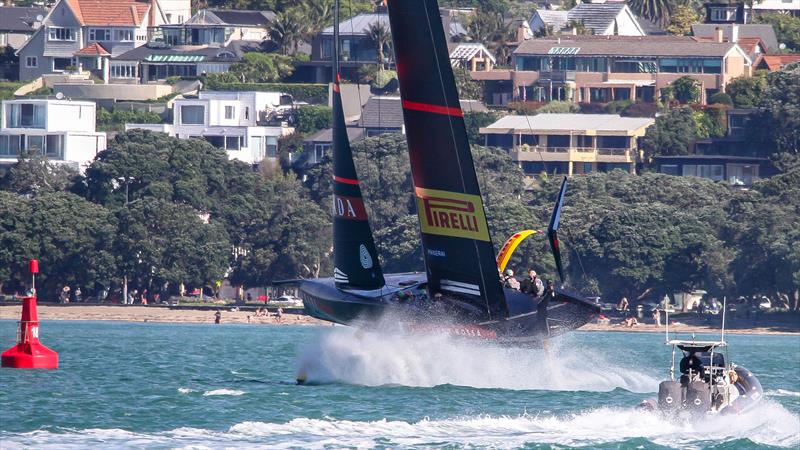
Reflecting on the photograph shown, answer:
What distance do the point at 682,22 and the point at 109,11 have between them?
5527 cm

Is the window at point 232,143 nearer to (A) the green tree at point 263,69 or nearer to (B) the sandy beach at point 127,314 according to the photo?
(A) the green tree at point 263,69

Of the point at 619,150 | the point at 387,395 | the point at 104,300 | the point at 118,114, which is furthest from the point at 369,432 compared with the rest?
the point at 118,114

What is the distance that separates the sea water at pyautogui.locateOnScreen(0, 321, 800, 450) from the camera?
3253 centimetres

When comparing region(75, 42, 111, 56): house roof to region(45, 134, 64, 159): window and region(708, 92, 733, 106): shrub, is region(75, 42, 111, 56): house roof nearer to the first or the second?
region(45, 134, 64, 159): window

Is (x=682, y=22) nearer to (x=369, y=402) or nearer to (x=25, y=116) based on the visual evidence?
(x=25, y=116)

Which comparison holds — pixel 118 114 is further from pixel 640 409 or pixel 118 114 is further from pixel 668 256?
pixel 640 409

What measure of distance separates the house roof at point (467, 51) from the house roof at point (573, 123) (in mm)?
20196

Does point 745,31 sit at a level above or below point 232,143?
above

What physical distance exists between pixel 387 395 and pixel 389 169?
240 feet

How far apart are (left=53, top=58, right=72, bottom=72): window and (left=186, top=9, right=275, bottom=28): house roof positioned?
38.9 feet

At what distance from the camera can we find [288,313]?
106 metres

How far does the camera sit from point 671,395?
32.8 meters

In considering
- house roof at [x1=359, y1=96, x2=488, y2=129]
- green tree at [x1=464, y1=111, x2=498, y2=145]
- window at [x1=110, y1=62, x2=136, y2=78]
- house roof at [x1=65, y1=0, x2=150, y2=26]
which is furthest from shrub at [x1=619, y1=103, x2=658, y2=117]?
house roof at [x1=65, y1=0, x2=150, y2=26]

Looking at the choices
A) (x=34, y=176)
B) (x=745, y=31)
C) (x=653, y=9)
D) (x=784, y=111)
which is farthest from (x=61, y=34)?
(x=784, y=111)
